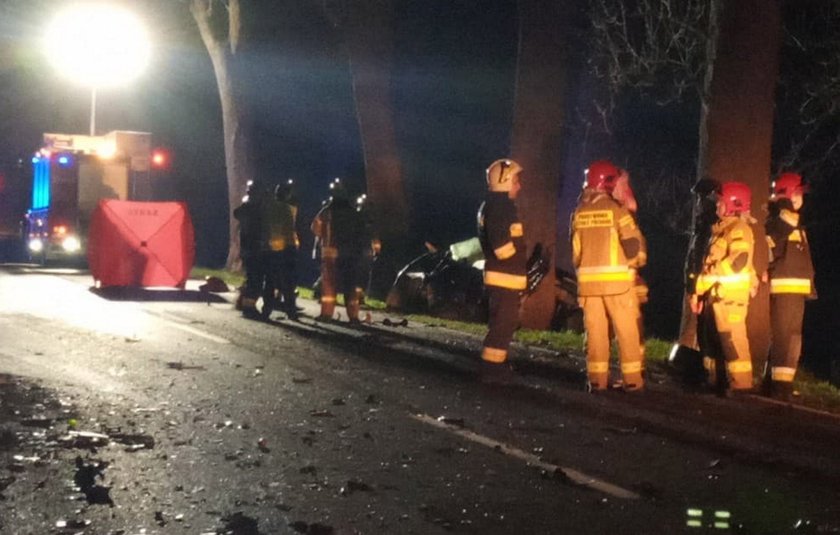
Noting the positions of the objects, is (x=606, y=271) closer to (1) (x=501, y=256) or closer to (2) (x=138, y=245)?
(1) (x=501, y=256)

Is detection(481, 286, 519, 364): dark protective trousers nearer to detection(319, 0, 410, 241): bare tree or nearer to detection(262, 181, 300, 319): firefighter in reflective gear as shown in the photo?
detection(262, 181, 300, 319): firefighter in reflective gear

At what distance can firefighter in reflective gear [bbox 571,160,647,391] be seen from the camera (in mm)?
9906

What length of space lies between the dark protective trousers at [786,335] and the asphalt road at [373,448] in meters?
0.43

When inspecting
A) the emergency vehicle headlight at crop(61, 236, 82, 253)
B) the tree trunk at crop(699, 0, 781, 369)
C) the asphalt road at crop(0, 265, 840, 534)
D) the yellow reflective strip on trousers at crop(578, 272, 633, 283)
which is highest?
the tree trunk at crop(699, 0, 781, 369)

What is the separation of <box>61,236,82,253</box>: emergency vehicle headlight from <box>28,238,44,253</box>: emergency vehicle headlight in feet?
2.52

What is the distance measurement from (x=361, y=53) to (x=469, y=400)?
524 inches

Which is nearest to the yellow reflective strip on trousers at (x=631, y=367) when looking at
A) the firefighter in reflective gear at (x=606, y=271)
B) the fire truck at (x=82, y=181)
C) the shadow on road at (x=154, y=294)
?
the firefighter in reflective gear at (x=606, y=271)

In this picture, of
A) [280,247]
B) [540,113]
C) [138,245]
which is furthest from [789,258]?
[138,245]

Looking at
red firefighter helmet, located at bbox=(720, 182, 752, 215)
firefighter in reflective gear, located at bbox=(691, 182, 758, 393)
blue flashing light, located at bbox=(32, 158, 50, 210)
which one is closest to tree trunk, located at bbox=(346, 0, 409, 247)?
blue flashing light, located at bbox=(32, 158, 50, 210)

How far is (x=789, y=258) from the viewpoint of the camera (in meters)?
10.1

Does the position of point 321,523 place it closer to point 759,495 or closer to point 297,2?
point 759,495

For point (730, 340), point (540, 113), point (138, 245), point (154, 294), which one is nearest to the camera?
point (730, 340)

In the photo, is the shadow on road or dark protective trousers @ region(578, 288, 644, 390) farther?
the shadow on road

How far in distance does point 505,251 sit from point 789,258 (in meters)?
2.38
